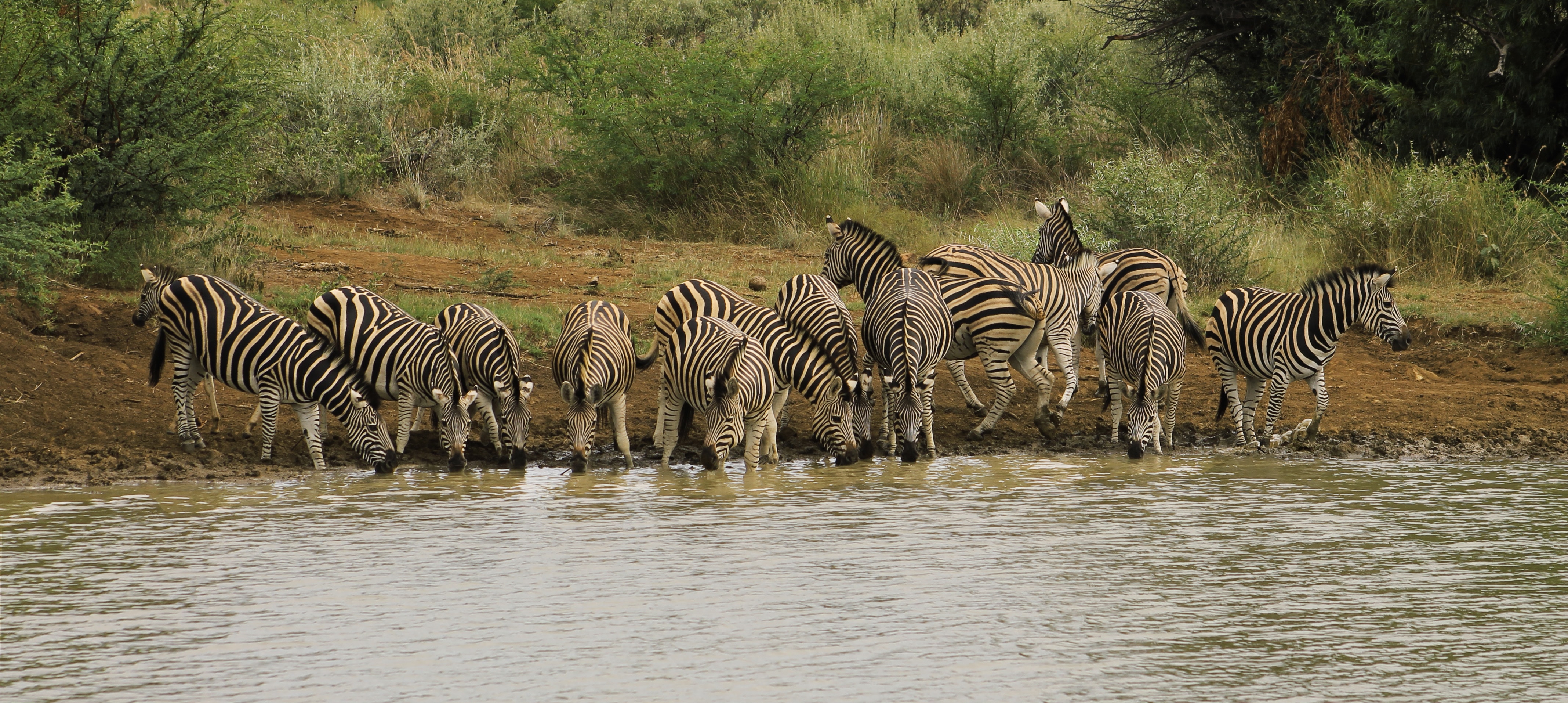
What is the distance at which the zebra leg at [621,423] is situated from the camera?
10188 mm

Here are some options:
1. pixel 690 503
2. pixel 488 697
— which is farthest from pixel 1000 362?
pixel 488 697

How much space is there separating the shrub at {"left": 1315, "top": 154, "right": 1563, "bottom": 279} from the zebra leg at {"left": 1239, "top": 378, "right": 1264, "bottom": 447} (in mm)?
5161

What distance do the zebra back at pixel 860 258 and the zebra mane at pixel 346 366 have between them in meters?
4.04

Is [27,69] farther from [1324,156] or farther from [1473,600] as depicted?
[1324,156]

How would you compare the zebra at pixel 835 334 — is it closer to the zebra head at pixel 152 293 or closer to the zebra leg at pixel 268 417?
the zebra leg at pixel 268 417

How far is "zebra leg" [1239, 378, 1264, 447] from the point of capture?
10.9 meters

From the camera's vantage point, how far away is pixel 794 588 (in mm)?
6875

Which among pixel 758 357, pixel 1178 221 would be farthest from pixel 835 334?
pixel 1178 221

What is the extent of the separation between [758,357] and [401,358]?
251 cm

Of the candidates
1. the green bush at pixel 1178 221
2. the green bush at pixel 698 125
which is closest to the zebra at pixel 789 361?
the green bush at pixel 1178 221

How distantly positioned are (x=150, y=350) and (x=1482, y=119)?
1442cm

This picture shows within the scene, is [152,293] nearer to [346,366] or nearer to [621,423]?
[346,366]

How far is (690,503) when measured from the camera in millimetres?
8859

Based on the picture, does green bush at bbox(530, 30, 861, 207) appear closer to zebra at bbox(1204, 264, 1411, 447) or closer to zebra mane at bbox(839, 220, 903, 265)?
zebra mane at bbox(839, 220, 903, 265)
